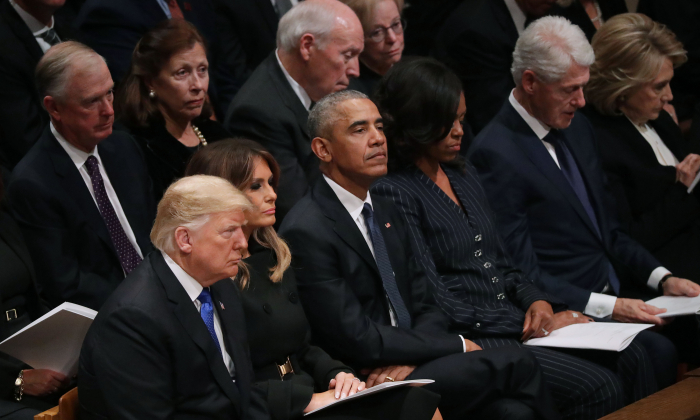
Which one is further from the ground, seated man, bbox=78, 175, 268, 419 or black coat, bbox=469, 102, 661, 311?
seated man, bbox=78, 175, 268, 419

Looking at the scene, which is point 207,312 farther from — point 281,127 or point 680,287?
point 680,287

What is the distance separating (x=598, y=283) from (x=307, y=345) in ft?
4.86

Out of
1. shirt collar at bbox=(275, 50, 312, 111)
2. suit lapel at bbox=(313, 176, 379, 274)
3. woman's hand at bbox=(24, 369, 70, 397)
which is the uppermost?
shirt collar at bbox=(275, 50, 312, 111)

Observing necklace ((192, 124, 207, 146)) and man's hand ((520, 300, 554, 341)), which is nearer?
man's hand ((520, 300, 554, 341))

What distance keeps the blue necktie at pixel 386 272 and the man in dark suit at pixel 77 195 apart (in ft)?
2.83

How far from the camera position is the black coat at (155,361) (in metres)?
2.03

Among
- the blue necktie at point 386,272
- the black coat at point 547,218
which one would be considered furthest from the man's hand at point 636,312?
the blue necktie at point 386,272

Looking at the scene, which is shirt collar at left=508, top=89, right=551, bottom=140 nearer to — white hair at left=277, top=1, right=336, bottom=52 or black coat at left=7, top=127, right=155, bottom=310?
white hair at left=277, top=1, right=336, bottom=52

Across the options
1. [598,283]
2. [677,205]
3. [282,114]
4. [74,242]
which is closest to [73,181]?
[74,242]

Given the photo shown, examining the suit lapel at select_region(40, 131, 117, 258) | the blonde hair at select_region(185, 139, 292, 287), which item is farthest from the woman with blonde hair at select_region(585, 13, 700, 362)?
the suit lapel at select_region(40, 131, 117, 258)

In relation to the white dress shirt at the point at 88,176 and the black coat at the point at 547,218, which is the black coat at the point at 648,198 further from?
the white dress shirt at the point at 88,176

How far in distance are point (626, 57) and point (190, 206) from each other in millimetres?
2472

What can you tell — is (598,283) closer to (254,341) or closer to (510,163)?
(510,163)

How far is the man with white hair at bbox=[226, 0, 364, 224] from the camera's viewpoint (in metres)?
3.41
